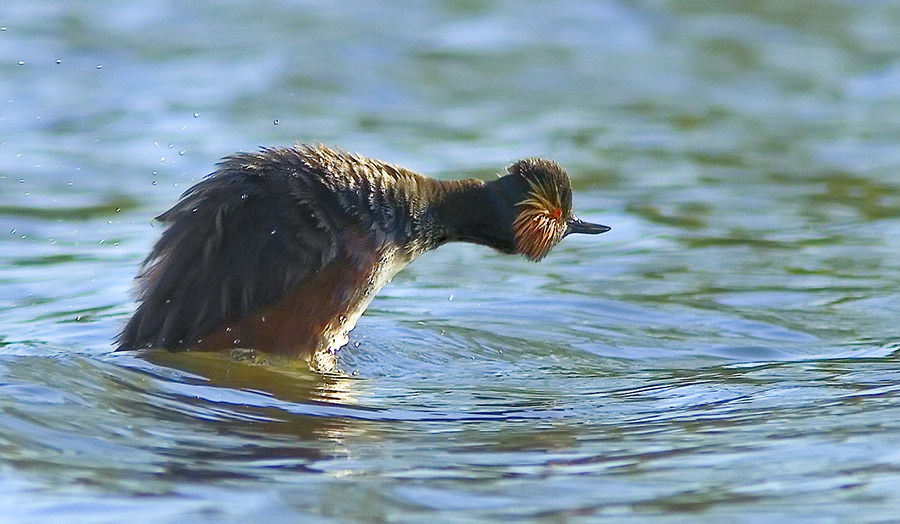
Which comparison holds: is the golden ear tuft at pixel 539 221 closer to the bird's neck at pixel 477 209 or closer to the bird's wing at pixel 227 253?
the bird's neck at pixel 477 209

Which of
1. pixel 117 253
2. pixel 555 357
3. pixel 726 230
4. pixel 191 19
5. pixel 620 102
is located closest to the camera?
pixel 555 357

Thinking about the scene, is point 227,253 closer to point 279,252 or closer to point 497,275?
point 279,252

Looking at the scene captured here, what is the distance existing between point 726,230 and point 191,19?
320 inches

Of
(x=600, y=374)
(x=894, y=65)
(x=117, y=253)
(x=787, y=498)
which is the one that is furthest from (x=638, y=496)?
(x=894, y=65)

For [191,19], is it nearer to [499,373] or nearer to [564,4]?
[564,4]

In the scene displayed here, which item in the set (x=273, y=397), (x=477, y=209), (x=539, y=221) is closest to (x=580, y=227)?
(x=539, y=221)

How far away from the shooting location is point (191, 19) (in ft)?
55.4

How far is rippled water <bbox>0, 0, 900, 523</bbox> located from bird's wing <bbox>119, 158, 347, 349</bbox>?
248 mm

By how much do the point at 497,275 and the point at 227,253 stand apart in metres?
3.07

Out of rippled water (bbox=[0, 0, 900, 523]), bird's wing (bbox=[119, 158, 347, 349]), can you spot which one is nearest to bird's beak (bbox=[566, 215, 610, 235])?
rippled water (bbox=[0, 0, 900, 523])

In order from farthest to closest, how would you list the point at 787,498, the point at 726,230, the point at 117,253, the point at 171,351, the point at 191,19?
the point at 191,19 < the point at 726,230 < the point at 117,253 < the point at 171,351 < the point at 787,498

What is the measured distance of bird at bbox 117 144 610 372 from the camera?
7281mm

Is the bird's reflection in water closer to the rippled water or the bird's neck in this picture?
the rippled water

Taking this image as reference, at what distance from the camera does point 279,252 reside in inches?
289
